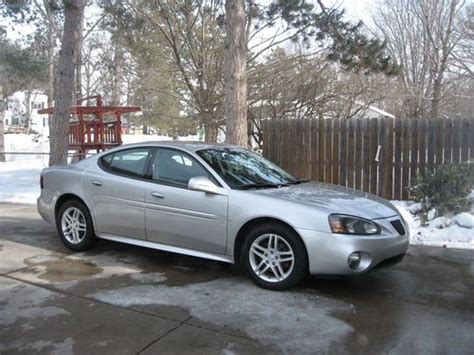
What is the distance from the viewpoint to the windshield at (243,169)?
5773 millimetres

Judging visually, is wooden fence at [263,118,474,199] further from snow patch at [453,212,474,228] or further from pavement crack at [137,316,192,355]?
pavement crack at [137,316,192,355]

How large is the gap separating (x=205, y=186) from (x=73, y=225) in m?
2.20

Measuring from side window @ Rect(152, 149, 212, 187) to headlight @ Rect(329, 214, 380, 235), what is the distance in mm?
1482

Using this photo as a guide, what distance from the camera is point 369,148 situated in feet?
34.3

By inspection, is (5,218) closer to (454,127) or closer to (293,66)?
(454,127)

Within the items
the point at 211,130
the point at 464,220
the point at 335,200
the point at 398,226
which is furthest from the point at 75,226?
the point at 211,130

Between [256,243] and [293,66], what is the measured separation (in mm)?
12150

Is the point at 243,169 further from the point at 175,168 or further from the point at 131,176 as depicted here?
the point at 131,176

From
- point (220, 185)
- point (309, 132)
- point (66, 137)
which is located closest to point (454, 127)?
point (309, 132)

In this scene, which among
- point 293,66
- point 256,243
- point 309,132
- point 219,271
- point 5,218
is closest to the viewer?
point 256,243

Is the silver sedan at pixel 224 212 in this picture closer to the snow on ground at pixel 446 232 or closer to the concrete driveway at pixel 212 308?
the concrete driveway at pixel 212 308

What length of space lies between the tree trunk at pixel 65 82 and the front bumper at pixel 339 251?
8.26 m

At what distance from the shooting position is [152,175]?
612cm

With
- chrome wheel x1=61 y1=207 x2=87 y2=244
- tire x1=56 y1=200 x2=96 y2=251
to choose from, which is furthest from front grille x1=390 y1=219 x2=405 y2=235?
chrome wheel x1=61 y1=207 x2=87 y2=244
